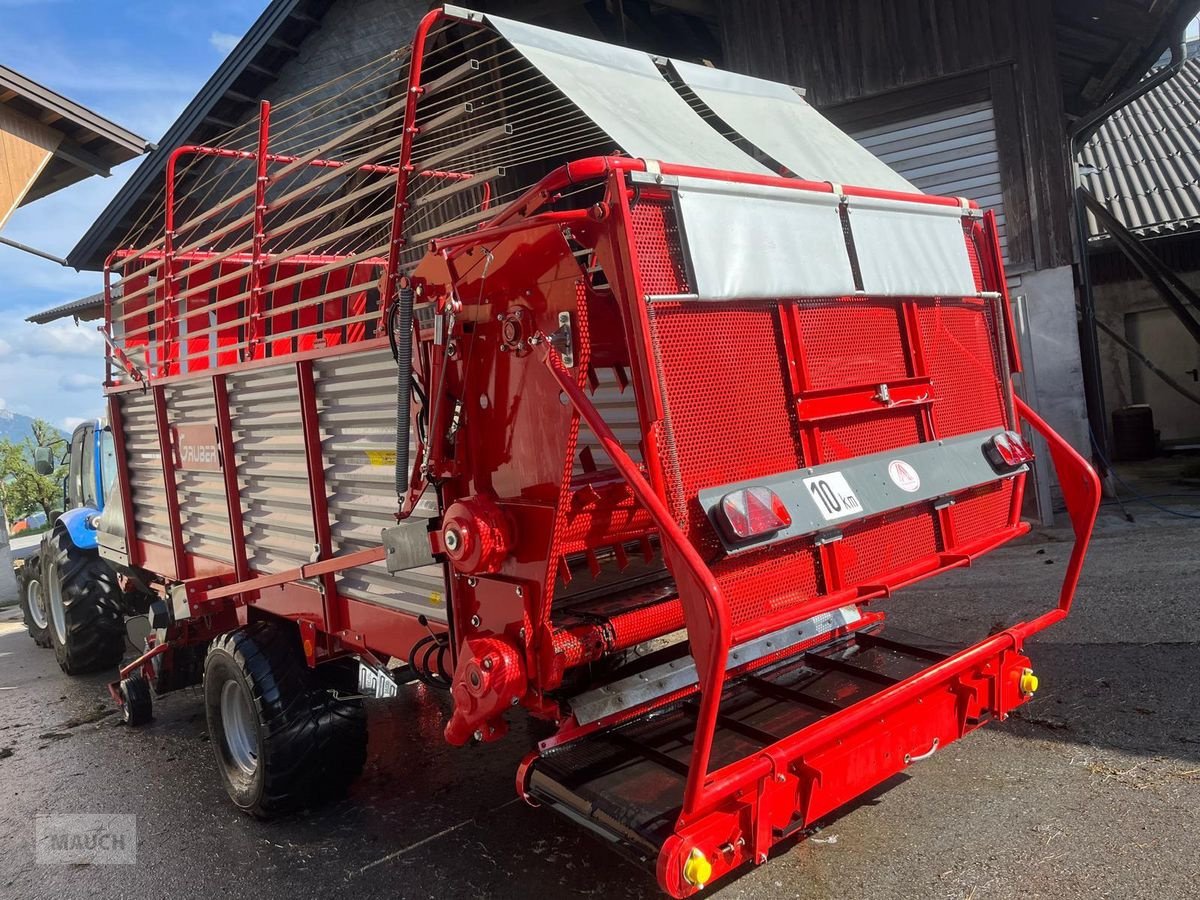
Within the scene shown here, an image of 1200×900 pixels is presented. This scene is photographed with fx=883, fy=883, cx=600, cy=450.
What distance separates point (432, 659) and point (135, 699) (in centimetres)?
322

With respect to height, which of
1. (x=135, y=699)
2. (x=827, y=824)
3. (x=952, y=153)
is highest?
(x=952, y=153)

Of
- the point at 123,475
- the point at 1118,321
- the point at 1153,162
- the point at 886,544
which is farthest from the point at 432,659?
the point at 1153,162

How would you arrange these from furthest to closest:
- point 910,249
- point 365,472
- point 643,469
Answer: point 365,472 → point 910,249 → point 643,469

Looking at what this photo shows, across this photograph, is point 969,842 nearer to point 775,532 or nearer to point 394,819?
point 775,532

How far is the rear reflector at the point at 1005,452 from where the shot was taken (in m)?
3.38

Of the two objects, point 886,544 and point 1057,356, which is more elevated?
point 1057,356

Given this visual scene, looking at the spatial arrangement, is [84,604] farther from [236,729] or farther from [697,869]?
[697,869]

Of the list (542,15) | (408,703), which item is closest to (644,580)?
(408,703)

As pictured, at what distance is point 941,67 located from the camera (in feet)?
27.8

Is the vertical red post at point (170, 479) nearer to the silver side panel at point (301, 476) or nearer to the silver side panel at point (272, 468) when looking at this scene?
the silver side panel at point (301, 476)

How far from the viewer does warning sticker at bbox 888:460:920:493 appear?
9.80 feet

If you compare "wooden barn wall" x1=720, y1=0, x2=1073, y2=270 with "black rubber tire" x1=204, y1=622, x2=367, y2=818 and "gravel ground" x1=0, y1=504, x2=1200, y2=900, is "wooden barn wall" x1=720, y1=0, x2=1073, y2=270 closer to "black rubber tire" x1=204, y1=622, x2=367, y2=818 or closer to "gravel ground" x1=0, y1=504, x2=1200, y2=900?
"gravel ground" x1=0, y1=504, x2=1200, y2=900

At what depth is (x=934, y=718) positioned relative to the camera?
3053 millimetres

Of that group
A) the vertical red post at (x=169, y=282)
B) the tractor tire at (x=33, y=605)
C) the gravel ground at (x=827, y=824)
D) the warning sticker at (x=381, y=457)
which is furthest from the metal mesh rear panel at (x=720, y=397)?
the tractor tire at (x=33, y=605)
